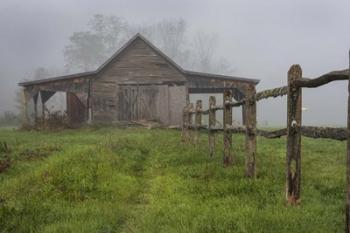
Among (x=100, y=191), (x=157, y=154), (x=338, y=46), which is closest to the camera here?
(x=100, y=191)

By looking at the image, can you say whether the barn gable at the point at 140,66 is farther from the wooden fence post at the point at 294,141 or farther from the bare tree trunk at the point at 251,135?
the wooden fence post at the point at 294,141

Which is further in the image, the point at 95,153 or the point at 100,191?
the point at 95,153

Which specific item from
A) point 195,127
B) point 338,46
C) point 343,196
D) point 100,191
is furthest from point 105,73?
point 338,46

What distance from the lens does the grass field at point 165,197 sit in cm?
517

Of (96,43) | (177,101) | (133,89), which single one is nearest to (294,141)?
(177,101)

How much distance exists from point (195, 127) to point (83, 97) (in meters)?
17.9

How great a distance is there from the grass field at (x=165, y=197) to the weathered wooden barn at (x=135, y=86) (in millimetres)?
18598

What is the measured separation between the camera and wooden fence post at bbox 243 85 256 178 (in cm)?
780

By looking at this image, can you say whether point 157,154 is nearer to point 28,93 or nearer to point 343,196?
point 343,196

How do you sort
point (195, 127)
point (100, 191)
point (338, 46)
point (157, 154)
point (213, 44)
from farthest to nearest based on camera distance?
point (338, 46)
point (213, 44)
point (195, 127)
point (157, 154)
point (100, 191)

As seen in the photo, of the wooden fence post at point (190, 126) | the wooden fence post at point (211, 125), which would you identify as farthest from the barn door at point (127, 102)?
the wooden fence post at point (211, 125)

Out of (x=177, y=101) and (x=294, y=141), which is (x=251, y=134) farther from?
(x=177, y=101)

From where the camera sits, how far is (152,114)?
2902 centimetres

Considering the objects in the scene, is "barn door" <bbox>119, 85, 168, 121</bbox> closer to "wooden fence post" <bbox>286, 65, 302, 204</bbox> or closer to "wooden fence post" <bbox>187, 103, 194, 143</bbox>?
"wooden fence post" <bbox>187, 103, 194, 143</bbox>
